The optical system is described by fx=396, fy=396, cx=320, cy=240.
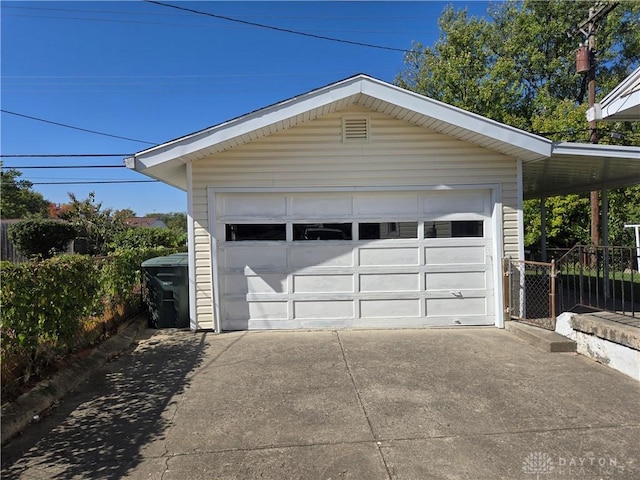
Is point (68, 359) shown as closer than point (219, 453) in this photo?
No

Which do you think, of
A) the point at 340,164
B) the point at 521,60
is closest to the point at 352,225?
the point at 340,164

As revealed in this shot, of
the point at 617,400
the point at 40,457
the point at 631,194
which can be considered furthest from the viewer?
the point at 631,194

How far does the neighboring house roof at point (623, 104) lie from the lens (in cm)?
466

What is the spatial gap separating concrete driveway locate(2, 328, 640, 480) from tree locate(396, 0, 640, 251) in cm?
1441

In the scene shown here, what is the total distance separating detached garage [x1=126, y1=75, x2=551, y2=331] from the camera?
632 centimetres

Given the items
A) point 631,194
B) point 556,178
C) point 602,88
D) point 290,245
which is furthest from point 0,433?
point 602,88

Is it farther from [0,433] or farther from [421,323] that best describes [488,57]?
[0,433]

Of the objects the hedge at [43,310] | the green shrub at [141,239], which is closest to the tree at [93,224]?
the green shrub at [141,239]

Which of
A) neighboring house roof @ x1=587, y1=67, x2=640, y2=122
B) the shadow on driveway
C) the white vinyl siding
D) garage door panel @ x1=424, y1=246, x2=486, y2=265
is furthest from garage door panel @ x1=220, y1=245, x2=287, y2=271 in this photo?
neighboring house roof @ x1=587, y1=67, x2=640, y2=122

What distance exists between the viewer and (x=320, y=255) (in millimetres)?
6410

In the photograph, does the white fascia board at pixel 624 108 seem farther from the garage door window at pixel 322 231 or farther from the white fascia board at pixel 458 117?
the garage door window at pixel 322 231

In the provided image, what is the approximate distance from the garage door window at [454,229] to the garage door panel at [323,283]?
1.50 metres

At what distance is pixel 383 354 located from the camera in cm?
510

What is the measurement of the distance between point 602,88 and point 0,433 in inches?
1056
